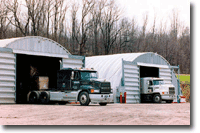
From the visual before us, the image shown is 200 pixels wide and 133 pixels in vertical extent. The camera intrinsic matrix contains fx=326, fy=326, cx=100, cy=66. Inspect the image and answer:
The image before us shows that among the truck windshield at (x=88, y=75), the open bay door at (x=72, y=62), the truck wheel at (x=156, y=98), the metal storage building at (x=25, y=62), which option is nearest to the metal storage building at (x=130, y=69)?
the truck wheel at (x=156, y=98)

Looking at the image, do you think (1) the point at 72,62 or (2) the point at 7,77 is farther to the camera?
(1) the point at 72,62

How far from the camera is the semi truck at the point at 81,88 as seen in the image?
22.4 metres

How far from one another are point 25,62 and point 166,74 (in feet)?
49.8

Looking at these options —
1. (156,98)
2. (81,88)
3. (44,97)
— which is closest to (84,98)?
(81,88)

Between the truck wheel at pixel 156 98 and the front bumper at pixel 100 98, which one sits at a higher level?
the front bumper at pixel 100 98

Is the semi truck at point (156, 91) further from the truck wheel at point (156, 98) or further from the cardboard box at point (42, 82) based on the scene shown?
the cardboard box at point (42, 82)

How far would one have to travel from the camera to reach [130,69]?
3022cm

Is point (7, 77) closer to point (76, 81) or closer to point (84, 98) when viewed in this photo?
point (76, 81)

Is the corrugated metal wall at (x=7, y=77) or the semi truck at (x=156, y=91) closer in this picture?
the corrugated metal wall at (x=7, y=77)

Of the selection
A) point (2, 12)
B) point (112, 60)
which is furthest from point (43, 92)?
point (2, 12)

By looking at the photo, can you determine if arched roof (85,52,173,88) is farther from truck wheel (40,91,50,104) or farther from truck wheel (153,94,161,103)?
truck wheel (40,91,50,104)

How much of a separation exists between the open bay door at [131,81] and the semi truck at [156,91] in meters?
0.76
